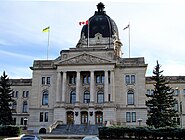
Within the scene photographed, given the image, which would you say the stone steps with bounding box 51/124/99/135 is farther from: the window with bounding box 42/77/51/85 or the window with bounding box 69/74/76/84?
the window with bounding box 42/77/51/85

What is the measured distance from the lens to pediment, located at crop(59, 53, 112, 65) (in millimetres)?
64500

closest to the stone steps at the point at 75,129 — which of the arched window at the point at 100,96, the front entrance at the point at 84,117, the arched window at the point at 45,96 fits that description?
the front entrance at the point at 84,117

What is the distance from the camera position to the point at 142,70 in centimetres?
6544

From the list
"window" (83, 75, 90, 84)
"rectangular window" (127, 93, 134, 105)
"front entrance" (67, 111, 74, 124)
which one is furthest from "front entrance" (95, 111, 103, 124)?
"window" (83, 75, 90, 84)

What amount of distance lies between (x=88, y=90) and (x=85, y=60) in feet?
22.7

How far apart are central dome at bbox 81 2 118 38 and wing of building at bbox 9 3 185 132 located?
470 inches

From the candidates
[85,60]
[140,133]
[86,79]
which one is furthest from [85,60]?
[140,133]

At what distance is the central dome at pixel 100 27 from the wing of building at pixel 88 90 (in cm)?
1195

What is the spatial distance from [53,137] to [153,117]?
18987mm

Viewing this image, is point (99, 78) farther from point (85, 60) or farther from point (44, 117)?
point (44, 117)

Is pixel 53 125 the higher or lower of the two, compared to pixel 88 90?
lower

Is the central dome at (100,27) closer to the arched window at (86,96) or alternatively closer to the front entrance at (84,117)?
the arched window at (86,96)

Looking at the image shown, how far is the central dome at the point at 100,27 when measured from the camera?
7781 cm

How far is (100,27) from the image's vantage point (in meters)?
78.4
